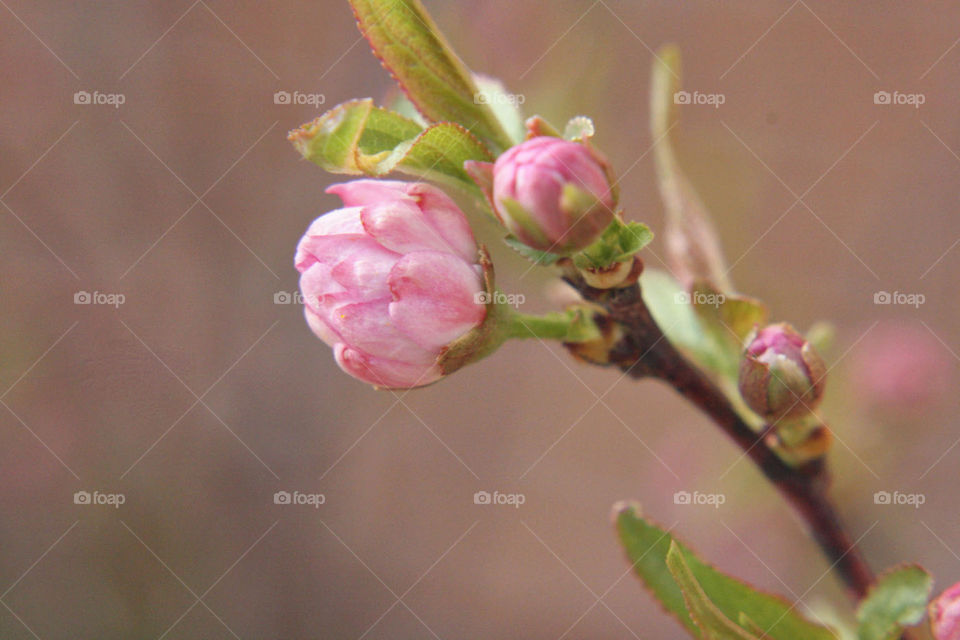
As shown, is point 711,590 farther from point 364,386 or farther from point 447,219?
point 364,386

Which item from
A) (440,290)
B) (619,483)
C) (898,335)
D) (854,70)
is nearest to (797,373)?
(440,290)

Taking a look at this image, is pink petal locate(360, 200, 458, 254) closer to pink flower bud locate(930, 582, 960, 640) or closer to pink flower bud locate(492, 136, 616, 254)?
pink flower bud locate(492, 136, 616, 254)

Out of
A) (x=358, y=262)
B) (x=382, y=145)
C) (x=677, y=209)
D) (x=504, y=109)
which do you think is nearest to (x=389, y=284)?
(x=358, y=262)

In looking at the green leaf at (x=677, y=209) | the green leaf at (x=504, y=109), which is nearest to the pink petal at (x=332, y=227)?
the green leaf at (x=504, y=109)

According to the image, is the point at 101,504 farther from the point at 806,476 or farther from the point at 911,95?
the point at 911,95

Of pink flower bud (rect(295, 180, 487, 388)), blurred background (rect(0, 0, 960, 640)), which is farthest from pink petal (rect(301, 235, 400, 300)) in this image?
blurred background (rect(0, 0, 960, 640))
